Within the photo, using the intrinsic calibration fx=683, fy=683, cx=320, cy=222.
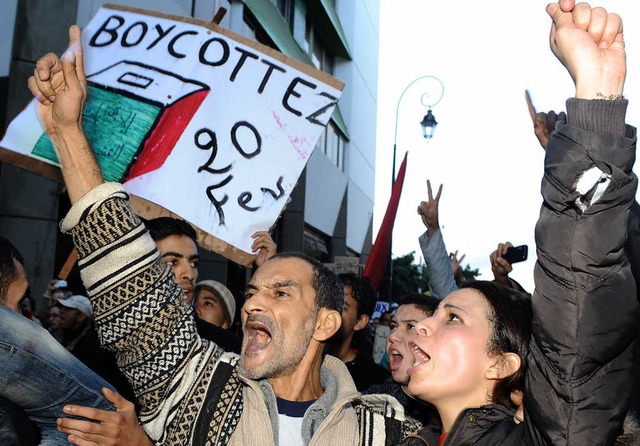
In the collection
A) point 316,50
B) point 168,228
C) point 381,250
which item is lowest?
point 168,228

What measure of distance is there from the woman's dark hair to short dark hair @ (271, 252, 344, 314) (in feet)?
2.36

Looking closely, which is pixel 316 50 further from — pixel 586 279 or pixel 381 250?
pixel 586 279

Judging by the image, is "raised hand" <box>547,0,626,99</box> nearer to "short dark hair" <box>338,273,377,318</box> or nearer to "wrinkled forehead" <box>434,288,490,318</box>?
"wrinkled forehead" <box>434,288,490,318</box>

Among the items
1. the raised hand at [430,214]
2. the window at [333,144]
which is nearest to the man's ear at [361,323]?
the raised hand at [430,214]

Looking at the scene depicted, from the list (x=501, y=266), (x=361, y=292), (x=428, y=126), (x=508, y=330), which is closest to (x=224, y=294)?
(x=361, y=292)

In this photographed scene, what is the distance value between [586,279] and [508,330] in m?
0.76

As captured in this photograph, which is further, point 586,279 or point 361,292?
point 361,292

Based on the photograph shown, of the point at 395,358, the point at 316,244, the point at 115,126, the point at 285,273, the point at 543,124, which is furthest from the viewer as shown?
the point at 316,244

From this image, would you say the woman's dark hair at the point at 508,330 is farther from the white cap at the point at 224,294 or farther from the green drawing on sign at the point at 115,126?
the white cap at the point at 224,294

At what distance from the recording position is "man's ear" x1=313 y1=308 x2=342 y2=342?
2.64 m

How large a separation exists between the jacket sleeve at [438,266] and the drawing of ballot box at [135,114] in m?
1.72

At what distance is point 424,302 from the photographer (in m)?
4.05

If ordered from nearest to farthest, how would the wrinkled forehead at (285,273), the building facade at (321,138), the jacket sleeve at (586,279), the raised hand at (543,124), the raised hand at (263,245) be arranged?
the jacket sleeve at (586,279), the wrinkled forehead at (285,273), the raised hand at (543,124), the raised hand at (263,245), the building facade at (321,138)

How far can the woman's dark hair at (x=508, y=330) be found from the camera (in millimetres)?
2105
